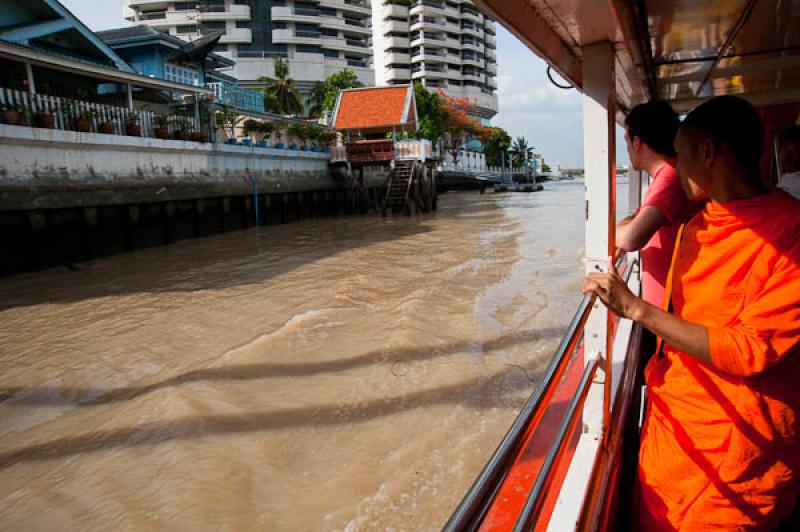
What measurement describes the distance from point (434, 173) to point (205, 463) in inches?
837

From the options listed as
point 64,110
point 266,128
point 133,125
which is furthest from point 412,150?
point 64,110

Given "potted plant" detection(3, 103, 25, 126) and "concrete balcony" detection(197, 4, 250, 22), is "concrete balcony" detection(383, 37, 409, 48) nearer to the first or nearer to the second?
"concrete balcony" detection(197, 4, 250, 22)

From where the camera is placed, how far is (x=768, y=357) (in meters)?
1.16

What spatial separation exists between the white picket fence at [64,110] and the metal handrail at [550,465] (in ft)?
38.1

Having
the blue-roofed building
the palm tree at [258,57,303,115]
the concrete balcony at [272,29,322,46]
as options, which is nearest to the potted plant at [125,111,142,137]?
the blue-roofed building

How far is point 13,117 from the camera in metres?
9.65

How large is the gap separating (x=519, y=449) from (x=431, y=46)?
65.1 metres

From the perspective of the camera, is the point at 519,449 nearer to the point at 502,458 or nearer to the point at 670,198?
the point at 502,458

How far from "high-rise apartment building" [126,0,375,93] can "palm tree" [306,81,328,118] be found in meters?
4.04

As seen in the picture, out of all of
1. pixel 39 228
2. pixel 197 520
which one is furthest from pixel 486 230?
pixel 197 520

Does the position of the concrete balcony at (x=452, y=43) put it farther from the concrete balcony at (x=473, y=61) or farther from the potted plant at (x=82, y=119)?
the potted plant at (x=82, y=119)

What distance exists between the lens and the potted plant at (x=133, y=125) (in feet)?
40.7

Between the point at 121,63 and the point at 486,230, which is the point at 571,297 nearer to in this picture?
the point at 486,230

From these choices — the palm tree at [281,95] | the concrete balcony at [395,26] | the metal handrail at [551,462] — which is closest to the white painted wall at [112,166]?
the metal handrail at [551,462]
